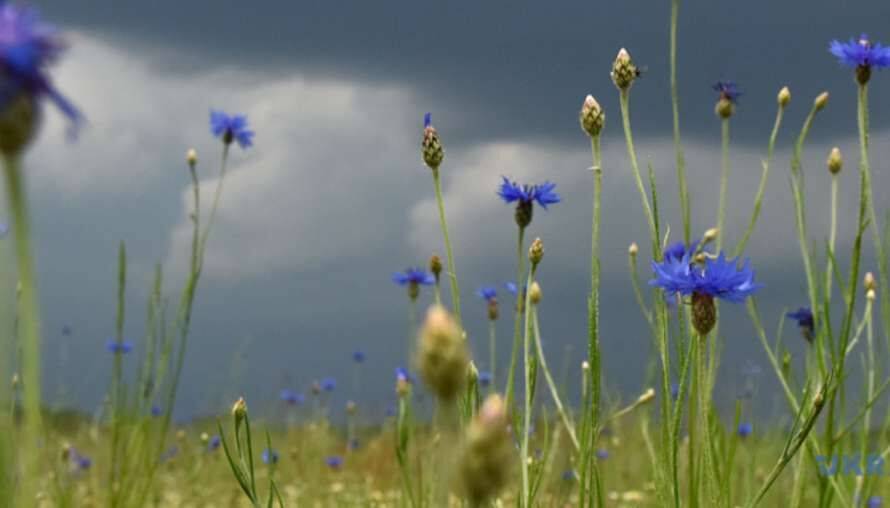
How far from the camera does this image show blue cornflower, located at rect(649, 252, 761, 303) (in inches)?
63.0

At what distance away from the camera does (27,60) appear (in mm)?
625

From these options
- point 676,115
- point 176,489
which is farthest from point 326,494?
point 676,115

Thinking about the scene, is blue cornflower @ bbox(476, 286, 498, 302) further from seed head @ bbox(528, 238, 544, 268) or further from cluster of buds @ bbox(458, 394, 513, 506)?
cluster of buds @ bbox(458, 394, 513, 506)

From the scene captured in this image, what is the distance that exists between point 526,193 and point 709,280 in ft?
1.72

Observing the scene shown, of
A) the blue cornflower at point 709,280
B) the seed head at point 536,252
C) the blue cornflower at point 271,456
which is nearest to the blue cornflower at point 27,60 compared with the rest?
the blue cornflower at point 271,456

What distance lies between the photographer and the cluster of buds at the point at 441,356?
2.05ft

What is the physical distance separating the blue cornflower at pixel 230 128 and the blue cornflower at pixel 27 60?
8.09 ft

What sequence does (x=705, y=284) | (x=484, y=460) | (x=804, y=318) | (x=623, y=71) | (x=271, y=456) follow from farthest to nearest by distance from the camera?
(x=804, y=318) → (x=623, y=71) → (x=705, y=284) → (x=271, y=456) → (x=484, y=460)

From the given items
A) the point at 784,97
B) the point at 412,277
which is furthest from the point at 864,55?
the point at 412,277

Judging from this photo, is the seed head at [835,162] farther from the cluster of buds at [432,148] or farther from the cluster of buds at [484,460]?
the cluster of buds at [484,460]

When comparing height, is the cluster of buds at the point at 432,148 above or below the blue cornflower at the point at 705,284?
above

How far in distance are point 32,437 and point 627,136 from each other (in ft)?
4.49

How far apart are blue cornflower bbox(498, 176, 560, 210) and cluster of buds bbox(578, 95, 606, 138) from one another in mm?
226

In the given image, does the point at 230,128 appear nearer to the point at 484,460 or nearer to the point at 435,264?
the point at 435,264
